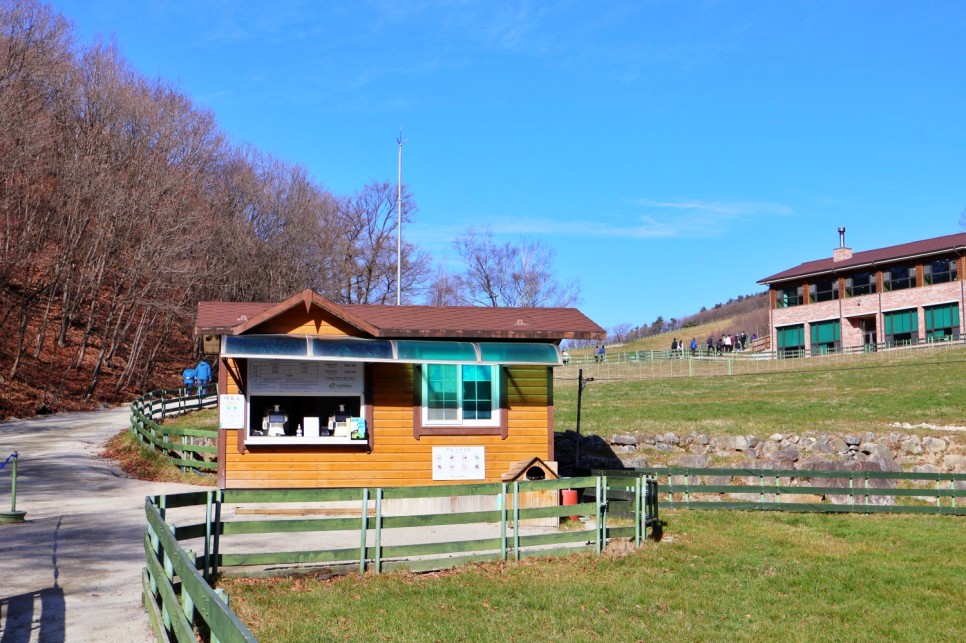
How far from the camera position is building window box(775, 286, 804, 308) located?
69312mm

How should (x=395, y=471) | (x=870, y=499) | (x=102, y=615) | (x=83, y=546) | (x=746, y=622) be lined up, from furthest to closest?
(x=870, y=499) → (x=395, y=471) → (x=83, y=546) → (x=746, y=622) → (x=102, y=615)

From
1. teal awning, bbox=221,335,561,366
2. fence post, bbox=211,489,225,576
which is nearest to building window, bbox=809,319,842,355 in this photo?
teal awning, bbox=221,335,561,366

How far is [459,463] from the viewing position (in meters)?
19.4

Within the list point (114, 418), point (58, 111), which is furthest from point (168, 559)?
point (58, 111)

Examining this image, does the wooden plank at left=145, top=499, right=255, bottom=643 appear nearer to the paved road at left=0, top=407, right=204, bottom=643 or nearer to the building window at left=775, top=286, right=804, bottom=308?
the paved road at left=0, top=407, right=204, bottom=643

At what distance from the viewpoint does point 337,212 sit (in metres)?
71.6

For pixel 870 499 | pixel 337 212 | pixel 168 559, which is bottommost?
pixel 870 499

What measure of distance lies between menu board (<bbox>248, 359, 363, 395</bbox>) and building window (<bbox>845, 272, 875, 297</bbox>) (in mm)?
53576

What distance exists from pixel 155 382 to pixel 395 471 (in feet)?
114

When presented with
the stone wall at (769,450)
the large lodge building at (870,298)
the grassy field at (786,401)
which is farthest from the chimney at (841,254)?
the stone wall at (769,450)

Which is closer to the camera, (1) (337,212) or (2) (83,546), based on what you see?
(2) (83,546)

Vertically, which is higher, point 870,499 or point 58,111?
point 58,111

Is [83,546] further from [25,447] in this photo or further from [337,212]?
[337,212]

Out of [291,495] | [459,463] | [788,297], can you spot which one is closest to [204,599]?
[291,495]
